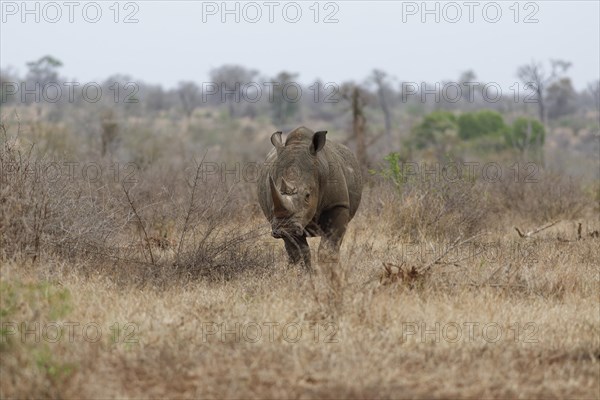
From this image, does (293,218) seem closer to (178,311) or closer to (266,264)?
(266,264)

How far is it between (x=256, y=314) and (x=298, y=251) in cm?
238

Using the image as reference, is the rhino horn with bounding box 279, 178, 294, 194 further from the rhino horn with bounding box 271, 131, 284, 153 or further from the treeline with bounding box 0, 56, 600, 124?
the treeline with bounding box 0, 56, 600, 124

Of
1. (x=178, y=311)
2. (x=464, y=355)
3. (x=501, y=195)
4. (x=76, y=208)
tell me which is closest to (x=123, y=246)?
(x=76, y=208)

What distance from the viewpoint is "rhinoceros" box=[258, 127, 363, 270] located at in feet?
27.2

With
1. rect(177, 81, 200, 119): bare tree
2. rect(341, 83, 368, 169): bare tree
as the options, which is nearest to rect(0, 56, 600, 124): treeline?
→ rect(177, 81, 200, 119): bare tree

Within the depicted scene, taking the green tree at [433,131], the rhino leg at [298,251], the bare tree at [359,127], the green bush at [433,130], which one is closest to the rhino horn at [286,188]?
the rhino leg at [298,251]

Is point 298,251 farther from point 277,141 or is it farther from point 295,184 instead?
point 277,141

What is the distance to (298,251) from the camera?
912 cm

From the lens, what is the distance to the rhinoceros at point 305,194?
27.2 ft

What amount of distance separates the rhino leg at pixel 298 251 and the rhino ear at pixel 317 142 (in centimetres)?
90

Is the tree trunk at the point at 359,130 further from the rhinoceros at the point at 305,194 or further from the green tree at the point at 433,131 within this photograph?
the green tree at the point at 433,131

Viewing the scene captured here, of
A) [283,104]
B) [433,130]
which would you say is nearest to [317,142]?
[433,130]

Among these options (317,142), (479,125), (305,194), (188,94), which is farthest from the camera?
(188,94)

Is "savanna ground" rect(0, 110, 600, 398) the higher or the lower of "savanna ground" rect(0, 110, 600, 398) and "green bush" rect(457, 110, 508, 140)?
the lower
